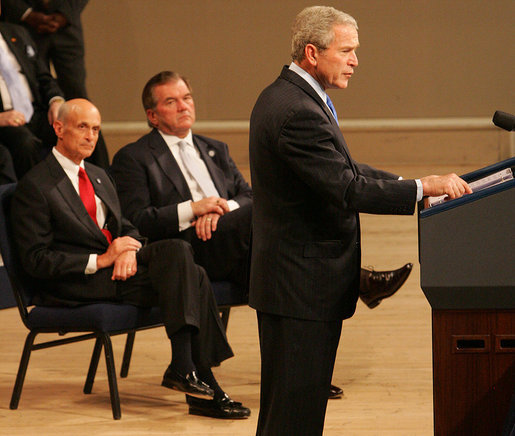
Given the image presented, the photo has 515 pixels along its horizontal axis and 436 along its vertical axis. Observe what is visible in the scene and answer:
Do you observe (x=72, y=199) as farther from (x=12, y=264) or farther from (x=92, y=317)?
(x=92, y=317)

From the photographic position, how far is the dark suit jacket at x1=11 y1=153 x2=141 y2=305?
129 inches

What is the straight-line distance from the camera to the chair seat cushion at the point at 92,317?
10.6 feet

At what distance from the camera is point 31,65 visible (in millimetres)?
4980

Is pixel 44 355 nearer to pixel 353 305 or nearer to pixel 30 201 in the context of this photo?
pixel 30 201

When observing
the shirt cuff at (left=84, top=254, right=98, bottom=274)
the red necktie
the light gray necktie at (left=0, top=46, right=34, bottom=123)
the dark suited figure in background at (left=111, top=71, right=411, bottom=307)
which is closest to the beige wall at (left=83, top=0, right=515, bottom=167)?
the light gray necktie at (left=0, top=46, right=34, bottom=123)

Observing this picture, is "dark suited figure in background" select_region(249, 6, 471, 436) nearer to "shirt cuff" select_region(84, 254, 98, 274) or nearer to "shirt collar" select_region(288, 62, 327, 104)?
"shirt collar" select_region(288, 62, 327, 104)

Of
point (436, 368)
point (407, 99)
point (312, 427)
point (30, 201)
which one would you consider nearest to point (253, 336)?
point (30, 201)

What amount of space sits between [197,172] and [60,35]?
2.08 meters

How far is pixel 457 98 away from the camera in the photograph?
8.18 metres

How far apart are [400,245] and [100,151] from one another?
1.96 metres

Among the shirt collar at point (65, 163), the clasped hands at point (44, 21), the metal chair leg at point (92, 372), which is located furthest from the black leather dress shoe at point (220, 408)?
the clasped hands at point (44, 21)

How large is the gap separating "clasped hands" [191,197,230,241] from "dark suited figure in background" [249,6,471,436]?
1391mm

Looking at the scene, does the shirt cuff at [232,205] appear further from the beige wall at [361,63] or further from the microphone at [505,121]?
the beige wall at [361,63]

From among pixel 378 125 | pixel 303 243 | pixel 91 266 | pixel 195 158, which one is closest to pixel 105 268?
pixel 91 266
